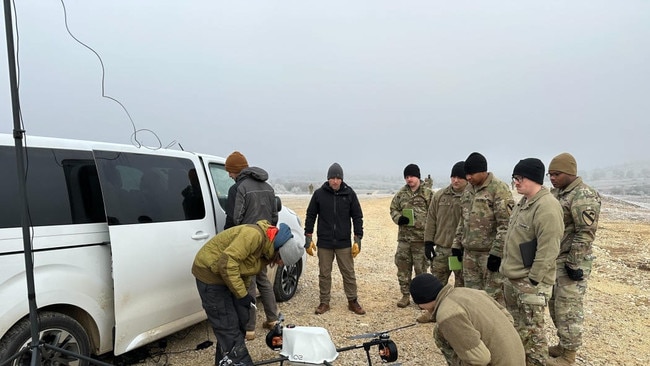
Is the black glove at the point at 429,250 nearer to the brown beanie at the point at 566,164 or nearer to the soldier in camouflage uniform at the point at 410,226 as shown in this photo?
the soldier in camouflage uniform at the point at 410,226

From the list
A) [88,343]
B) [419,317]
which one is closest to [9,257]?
[88,343]

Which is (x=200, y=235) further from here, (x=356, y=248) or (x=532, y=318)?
(x=532, y=318)

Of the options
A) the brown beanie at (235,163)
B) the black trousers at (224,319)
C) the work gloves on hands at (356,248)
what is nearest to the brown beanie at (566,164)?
the work gloves on hands at (356,248)

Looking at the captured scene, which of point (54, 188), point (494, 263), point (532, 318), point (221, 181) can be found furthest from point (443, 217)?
point (54, 188)

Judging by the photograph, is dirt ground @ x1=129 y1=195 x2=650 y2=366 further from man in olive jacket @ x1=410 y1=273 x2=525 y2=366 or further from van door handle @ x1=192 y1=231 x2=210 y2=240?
van door handle @ x1=192 y1=231 x2=210 y2=240

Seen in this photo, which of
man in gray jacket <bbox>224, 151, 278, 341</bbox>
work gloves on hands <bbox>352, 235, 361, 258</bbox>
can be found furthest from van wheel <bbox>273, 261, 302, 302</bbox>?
work gloves on hands <bbox>352, 235, 361, 258</bbox>

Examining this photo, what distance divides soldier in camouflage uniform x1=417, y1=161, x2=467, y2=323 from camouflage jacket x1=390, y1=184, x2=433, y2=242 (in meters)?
0.23

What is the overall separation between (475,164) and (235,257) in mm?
2792

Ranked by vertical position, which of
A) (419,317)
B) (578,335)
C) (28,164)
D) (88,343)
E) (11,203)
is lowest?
(419,317)

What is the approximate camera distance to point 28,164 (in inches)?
102

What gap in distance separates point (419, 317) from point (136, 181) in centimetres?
365

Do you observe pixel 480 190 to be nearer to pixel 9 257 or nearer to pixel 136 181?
pixel 136 181

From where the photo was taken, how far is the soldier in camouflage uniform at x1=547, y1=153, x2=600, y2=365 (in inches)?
141

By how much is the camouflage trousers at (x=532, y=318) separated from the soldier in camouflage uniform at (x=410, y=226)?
2.06 meters
